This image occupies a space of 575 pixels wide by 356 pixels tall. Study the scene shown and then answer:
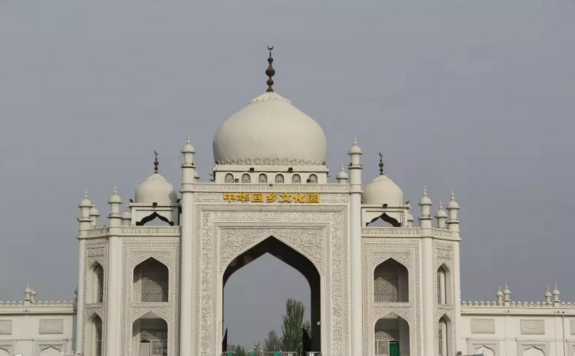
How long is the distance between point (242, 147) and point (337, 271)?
420 centimetres

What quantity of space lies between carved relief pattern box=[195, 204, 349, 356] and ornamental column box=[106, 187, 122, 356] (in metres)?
1.94

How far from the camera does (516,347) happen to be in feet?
115

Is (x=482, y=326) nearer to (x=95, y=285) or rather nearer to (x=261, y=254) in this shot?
(x=261, y=254)

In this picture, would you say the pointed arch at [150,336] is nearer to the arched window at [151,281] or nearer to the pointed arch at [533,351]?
the arched window at [151,281]

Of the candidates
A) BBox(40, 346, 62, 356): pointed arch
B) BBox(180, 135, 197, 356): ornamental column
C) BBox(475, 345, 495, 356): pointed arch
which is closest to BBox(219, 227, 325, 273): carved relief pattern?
BBox(180, 135, 197, 356): ornamental column

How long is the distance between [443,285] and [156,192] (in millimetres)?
7689

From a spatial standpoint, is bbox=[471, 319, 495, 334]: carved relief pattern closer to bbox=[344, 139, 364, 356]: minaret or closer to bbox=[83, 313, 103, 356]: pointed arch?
bbox=[344, 139, 364, 356]: minaret

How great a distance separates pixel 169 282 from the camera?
32594 millimetres

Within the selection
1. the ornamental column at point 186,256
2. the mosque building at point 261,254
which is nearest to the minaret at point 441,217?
the mosque building at point 261,254

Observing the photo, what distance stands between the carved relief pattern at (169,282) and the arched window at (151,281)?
0.83 meters

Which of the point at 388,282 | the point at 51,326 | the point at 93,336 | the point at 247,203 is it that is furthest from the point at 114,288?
the point at 388,282

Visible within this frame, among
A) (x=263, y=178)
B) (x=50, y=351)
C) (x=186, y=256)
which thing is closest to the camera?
(x=186, y=256)

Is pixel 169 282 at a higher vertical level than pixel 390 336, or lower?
higher

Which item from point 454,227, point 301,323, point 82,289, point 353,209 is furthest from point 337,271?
point 301,323
